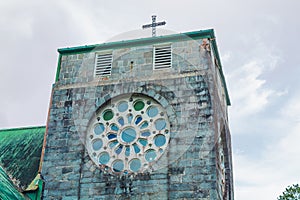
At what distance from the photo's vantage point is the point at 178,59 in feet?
60.7

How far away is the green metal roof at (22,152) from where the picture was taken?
18.6m

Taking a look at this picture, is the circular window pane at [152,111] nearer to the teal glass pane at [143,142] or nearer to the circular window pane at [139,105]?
the circular window pane at [139,105]

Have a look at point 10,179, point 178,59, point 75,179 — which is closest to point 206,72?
point 178,59

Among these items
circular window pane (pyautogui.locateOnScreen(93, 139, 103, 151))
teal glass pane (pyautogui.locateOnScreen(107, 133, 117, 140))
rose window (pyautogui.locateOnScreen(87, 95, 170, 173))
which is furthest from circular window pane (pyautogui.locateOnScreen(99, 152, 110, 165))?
teal glass pane (pyautogui.locateOnScreen(107, 133, 117, 140))

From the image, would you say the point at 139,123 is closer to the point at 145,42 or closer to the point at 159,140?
the point at 159,140

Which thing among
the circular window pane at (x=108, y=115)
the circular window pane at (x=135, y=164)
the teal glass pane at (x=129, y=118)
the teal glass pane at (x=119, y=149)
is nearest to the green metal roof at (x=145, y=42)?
the circular window pane at (x=108, y=115)

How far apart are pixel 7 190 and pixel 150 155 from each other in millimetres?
4691

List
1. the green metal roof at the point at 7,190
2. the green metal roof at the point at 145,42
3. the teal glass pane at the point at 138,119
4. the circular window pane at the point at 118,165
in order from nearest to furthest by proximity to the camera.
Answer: the green metal roof at the point at 7,190 → the circular window pane at the point at 118,165 → the teal glass pane at the point at 138,119 → the green metal roof at the point at 145,42

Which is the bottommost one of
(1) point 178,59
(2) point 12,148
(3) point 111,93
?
(2) point 12,148

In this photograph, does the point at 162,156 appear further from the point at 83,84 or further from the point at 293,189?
the point at 293,189

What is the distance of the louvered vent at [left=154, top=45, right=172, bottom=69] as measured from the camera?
18.6 meters

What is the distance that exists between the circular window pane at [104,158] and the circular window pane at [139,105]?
194cm

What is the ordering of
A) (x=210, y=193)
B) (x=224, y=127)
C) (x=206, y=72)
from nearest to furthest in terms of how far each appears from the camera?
(x=210, y=193) < (x=206, y=72) < (x=224, y=127)

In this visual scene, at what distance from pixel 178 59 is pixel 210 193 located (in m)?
5.24
